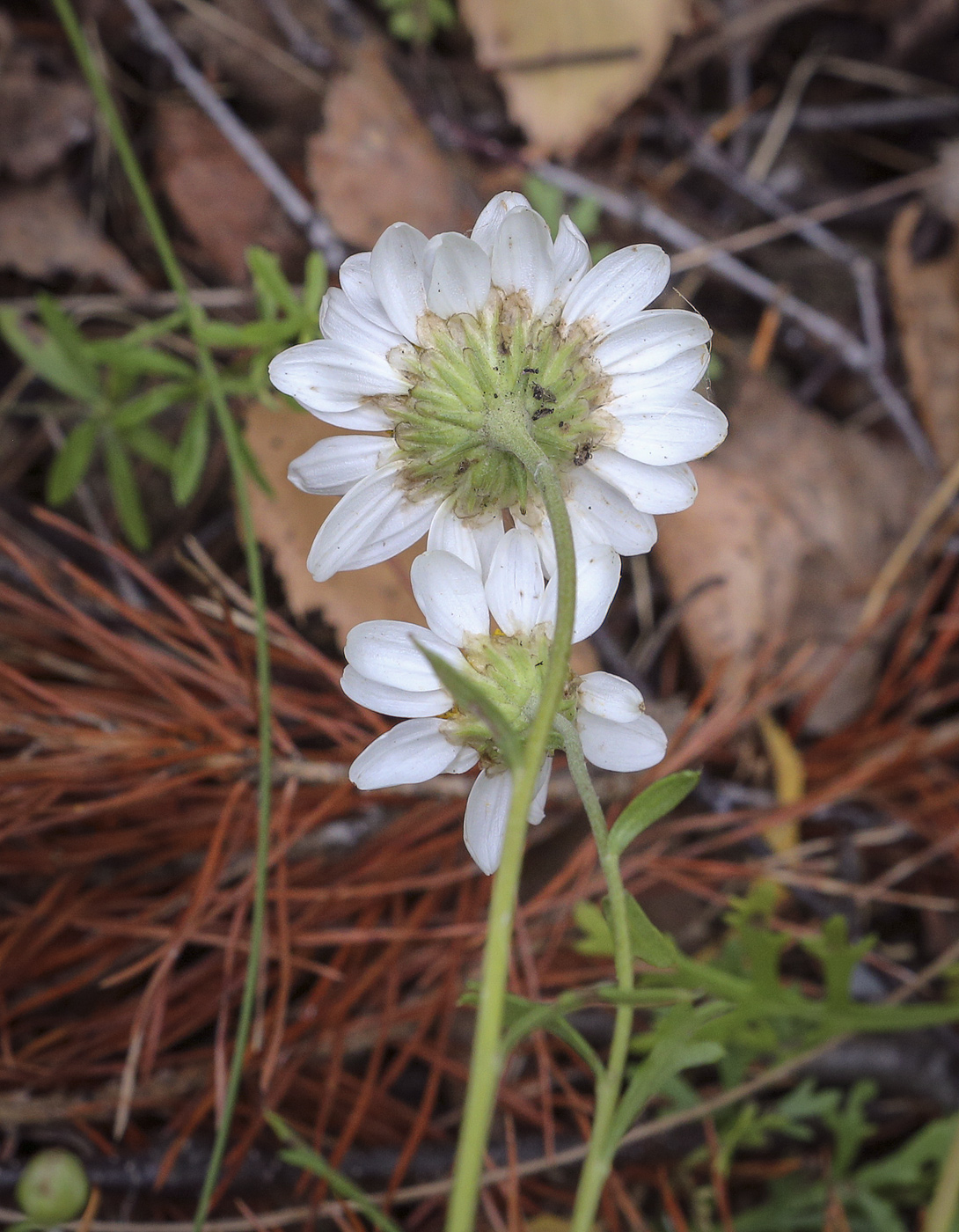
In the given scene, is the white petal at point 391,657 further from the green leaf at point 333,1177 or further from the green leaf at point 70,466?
the green leaf at point 70,466

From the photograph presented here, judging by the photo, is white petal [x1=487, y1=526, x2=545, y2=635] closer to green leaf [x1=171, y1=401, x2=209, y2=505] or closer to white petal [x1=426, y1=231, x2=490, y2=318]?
white petal [x1=426, y1=231, x2=490, y2=318]

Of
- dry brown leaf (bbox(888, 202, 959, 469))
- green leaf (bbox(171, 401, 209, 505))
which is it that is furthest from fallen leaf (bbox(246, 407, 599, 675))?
dry brown leaf (bbox(888, 202, 959, 469))

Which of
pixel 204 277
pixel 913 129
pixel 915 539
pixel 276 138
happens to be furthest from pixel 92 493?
pixel 913 129

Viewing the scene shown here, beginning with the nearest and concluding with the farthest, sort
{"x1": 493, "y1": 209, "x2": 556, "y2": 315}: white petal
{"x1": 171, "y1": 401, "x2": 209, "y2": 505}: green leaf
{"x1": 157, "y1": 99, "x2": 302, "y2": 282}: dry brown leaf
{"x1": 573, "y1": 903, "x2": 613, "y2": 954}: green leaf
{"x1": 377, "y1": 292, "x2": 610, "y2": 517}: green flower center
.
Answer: {"x1": 493, "y1": 209, "x2": 556, "y2": 315}: white petal, {"x1": 377, "y1": 292, "x2": 610, "y2": 517}: green flower center, {"x1": 573, "y1": 903, "x2": 613, "y2": 954}: green leaf, {"x1": 171, "y1": 401, "x2": 209, "y2": 505}: green leaf, {"x1": 157, "y1": 99, "x2": 302, "y2": 282}: dry brown leaf

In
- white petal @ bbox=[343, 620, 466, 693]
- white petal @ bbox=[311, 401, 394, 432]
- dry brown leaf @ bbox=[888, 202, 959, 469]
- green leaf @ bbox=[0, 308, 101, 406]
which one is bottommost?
white petal @ bbox=[343, 620, 466, 693]

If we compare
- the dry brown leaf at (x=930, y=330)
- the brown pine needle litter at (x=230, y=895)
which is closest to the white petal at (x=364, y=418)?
the brown pine needle litter at (x=230, y=895)

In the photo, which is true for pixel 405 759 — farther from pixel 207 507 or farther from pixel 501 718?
pixel 207 507
